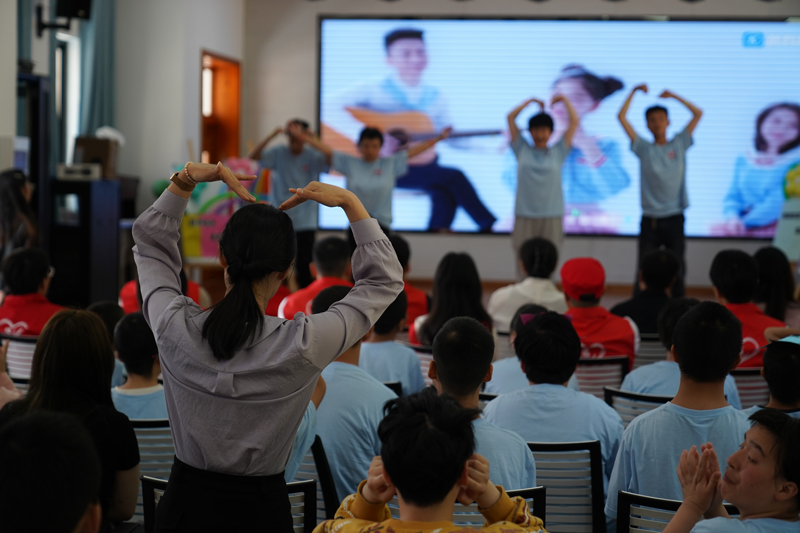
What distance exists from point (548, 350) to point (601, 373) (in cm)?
81

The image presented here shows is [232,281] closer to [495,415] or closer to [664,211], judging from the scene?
[495,415]

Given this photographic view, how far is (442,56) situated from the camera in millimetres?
8164

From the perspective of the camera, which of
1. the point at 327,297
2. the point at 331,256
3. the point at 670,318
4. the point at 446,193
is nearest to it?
the point at 327,297

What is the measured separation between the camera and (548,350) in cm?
210

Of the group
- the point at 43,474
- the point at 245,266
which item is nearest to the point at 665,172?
the point at 245,266

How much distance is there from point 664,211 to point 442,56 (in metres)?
3.18

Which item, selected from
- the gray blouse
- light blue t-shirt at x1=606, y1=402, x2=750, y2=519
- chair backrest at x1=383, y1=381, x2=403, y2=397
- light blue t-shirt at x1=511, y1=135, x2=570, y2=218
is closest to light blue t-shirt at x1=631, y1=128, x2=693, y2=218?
light blue t-shirt at x1=511, y1=135, x2=570, y2=218

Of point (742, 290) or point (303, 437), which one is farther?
point (742, 290)

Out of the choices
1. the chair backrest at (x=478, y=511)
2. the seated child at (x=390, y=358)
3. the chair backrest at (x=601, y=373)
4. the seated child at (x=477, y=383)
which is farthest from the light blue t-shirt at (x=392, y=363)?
the chair backrest at (x=478, y=511)

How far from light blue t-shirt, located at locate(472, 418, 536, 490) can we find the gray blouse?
50 centimetres

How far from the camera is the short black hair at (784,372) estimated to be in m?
1.88

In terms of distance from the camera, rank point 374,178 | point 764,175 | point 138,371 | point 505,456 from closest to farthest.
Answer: point 505,456 → point 138,371 → point 374,178 → point 764,175

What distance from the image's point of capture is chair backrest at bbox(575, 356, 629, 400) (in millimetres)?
2791

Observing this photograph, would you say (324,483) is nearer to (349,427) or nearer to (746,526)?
(349,427)
